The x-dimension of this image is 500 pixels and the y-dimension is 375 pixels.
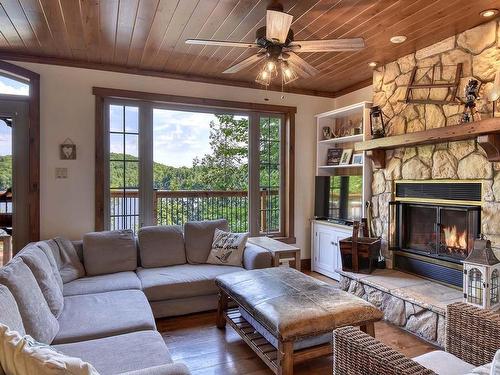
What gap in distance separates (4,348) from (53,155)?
3.20 m

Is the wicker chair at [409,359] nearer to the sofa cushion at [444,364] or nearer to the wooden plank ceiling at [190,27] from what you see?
the sofa cushion at [444,364]

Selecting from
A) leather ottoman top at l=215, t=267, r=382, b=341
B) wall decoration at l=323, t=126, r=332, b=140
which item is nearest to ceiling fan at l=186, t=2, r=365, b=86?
leather ottoman top at l=215, t=267, r=382, b=341

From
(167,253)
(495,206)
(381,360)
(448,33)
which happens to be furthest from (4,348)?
(448,33)

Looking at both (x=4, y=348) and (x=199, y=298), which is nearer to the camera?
(x=4, y=348)

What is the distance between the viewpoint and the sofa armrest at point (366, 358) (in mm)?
1290

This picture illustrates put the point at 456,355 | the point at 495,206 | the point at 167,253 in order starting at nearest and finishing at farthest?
the point at 456,355 < the point at 495,206 < the point at 167,253

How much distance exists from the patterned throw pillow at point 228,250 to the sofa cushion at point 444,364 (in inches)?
89.2

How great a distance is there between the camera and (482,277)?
2.62 meters

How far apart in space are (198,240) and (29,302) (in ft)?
6.98

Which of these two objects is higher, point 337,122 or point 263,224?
point 337,122

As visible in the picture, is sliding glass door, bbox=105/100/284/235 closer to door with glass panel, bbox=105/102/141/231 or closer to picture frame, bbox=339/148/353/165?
door with glass panel, bbox=105/102/141/231

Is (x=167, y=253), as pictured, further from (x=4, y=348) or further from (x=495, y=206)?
(x=495, y=206)

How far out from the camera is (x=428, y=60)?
3.39 metres

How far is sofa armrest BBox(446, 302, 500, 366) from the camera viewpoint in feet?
5.41
